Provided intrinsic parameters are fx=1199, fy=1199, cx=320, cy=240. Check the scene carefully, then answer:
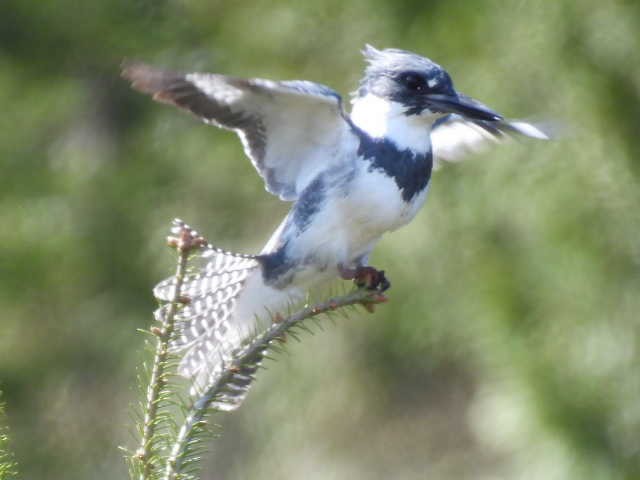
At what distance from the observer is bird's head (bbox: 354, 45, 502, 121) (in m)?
2.17

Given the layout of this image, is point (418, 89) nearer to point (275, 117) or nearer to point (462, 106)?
point (462, 106)

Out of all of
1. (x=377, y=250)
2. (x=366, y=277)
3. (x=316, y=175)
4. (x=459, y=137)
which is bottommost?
→ (x=366, y=277)

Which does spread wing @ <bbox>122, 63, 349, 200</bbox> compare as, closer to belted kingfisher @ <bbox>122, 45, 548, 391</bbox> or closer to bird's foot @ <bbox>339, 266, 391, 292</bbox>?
belted kingfisher @ <bbox>122, 45, 548, 391</bbox>

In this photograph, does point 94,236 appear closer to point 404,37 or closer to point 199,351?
point 404,37

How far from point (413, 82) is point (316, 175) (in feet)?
0.90

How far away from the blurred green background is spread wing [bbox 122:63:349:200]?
15.8 inches

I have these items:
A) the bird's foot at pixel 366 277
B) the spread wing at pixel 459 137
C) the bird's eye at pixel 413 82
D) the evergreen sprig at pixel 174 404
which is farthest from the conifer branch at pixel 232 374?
the spread wing at pixel 459 137

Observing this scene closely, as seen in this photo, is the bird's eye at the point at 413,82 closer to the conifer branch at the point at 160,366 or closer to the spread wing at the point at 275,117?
the spread wing at the point at 275,117

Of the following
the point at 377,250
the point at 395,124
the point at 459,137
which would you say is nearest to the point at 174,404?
the point at 395,124

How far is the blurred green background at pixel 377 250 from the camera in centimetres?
269

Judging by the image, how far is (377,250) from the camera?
10.2 ft

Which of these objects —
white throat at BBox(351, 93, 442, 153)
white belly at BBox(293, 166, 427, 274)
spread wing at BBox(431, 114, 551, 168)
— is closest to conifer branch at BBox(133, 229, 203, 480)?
white belly at BBox(293, 166, 427, 274)

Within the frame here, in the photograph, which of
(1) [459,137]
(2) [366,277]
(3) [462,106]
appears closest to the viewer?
(2) [366,277]

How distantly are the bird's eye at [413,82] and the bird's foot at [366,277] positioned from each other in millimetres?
378
